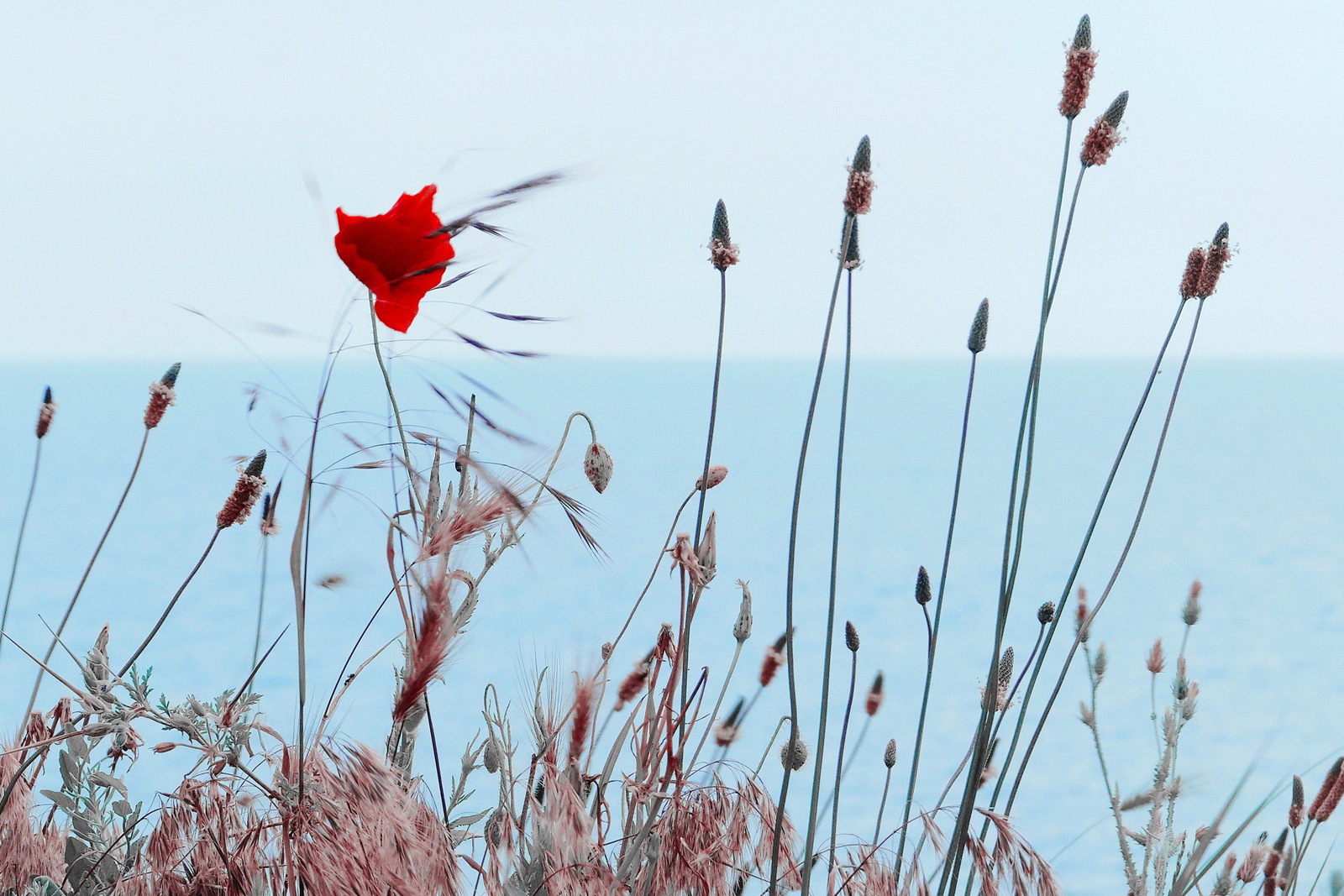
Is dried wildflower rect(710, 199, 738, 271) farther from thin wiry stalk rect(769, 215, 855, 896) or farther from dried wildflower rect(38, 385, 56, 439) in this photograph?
dried wildflower rect(38, 385, 56, 439)

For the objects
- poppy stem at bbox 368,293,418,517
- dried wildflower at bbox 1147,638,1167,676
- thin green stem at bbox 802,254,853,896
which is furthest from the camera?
dried wildflower at bbox 1147,638,1167,676

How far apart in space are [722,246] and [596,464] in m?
0.12

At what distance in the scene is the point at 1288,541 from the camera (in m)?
10.0

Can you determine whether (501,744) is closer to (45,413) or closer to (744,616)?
(744,616)

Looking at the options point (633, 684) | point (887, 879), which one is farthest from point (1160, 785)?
point (633, 684)

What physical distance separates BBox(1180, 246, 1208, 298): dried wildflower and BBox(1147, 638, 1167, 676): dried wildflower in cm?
38

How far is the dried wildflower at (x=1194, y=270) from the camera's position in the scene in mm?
562

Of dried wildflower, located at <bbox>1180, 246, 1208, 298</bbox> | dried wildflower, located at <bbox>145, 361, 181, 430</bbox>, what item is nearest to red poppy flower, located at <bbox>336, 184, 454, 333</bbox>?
dried wildflower, located at <bbox>145, 361, 181, 430</bbox>

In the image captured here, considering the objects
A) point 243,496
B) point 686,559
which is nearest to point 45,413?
point 243,496

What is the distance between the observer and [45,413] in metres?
0.71

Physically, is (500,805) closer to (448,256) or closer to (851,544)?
(448,256)

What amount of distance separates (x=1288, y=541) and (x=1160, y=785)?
10.6m

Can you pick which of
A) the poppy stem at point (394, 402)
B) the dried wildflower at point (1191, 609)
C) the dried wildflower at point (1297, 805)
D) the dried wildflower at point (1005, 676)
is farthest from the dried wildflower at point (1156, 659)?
the poppy stem at point (394, 402)

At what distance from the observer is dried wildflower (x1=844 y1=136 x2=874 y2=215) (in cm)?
47
